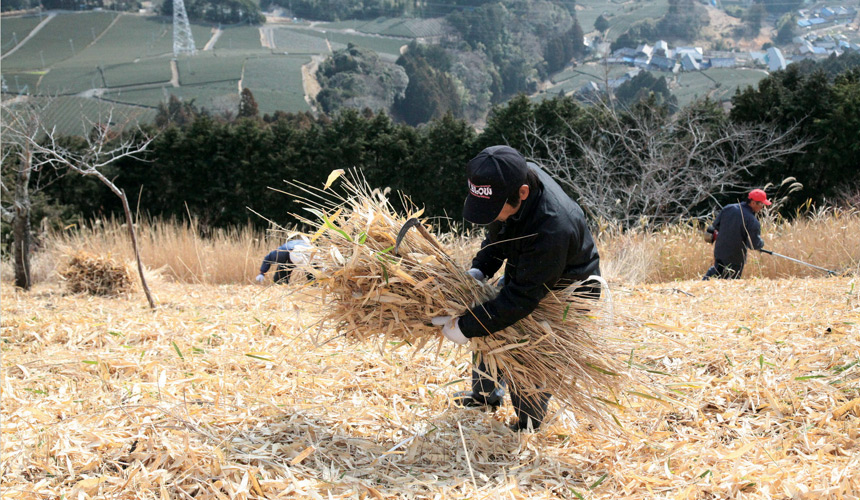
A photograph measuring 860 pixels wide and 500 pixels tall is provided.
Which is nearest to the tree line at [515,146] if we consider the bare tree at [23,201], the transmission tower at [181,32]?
the bare tree at [23,201]

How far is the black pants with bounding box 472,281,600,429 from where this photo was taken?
2695mm

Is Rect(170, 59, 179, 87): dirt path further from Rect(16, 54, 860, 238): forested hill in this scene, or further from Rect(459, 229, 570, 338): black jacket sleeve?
Rect(459, 229, 570, 338): black jacket sleeve

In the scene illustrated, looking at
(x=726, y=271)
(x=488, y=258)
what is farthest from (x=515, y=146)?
(x=488, y=258)

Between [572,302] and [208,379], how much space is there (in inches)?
76.5

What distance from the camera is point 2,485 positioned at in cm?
231

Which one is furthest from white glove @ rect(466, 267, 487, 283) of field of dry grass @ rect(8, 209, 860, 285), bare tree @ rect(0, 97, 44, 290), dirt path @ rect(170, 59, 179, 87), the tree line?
dirt path @ rect(170, 59, 179, 87)

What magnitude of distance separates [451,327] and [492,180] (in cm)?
64

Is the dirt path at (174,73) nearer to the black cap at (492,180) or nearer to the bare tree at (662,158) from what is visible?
the bare tree at (662,158)

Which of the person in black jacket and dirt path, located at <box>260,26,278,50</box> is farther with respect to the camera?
dirt path, located at <box>260,26,278,50</box>

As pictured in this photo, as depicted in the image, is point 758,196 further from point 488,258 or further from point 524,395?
point 524,395

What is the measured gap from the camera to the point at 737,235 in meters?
6.35

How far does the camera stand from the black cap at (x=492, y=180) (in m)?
2.37

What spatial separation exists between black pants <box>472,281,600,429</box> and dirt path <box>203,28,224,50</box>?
177 feet

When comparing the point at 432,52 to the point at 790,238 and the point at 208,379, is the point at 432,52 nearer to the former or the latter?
the point at 790,238
